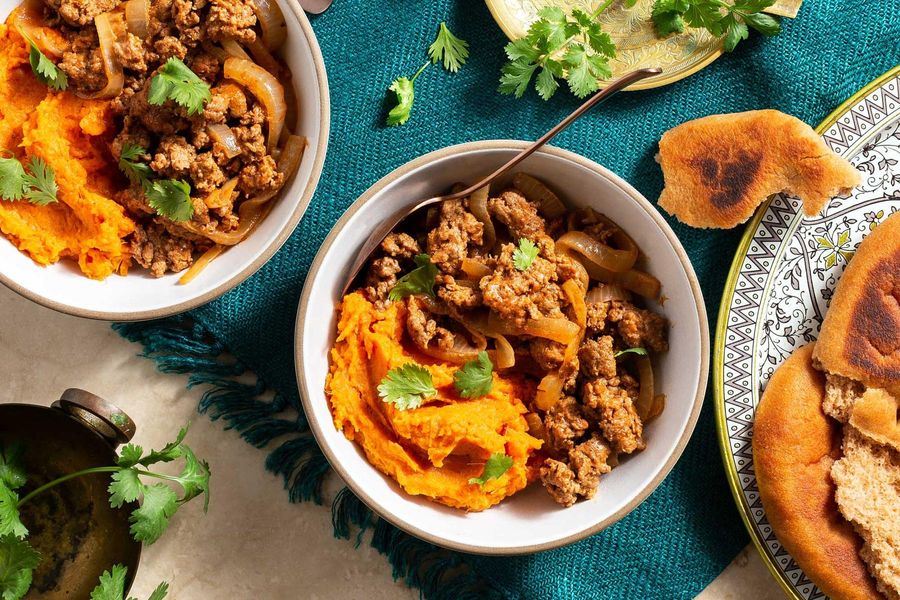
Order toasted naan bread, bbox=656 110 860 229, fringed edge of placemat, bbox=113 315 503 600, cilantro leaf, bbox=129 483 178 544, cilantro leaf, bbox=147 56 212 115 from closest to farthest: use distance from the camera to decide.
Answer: cilantro leaf, bbox=147 56 212 115, cilantro leaf, bbox=129 483 178 544, toasted naan bread, bbox=656 110 860 229, fringed edge of placemat, bbox=113 315 503 600

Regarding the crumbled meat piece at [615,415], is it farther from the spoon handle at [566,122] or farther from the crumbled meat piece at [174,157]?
the crumbled meat piece at [174,157]

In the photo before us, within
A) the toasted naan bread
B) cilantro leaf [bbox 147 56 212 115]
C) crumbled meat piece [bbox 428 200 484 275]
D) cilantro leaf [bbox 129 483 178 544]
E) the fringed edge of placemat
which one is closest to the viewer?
cilantro leaf [bbox 147 56 212 115]

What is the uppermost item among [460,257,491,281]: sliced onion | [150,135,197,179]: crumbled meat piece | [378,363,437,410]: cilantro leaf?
[150,135,197,179]: crumbled meat piece

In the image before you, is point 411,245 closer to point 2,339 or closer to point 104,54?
point 104,54

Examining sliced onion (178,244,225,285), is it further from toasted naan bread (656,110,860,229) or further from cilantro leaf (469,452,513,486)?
toasted naan bread (656,110,860,229)

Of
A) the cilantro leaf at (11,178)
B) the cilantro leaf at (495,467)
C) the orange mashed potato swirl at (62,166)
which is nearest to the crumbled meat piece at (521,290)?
the cilantro leaf at (495,467)

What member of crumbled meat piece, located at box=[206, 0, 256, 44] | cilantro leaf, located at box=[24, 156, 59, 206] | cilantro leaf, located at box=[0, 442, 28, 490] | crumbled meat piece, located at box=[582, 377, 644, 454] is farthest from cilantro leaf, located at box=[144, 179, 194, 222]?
crumbled meat piece, located at box=[582, 377, 644, 454]

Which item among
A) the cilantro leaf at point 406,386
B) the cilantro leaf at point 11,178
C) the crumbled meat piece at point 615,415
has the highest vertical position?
the cilantro leaf at point 11,178
